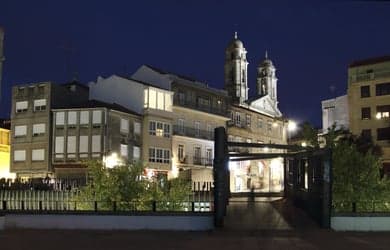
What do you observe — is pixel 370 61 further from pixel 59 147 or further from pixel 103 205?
pixel 103 205

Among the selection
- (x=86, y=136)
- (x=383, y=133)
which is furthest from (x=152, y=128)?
(x=383, y=133)

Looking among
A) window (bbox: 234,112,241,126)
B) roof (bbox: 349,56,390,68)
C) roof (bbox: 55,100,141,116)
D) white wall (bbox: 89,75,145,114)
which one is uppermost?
roof (bbox: 349,56,390,68)

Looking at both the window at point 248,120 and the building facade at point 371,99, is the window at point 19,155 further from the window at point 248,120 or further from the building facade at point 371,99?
the building facade at point 371,99

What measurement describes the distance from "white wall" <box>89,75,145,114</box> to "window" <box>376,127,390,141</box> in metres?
26.6

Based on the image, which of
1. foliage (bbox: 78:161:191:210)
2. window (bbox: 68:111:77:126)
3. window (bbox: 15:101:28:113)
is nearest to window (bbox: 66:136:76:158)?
window (bbox: 68:111:77:126)

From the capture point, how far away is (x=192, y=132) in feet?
223

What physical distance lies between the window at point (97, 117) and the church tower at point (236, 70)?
41.1 m

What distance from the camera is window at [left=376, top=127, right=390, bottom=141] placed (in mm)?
64375

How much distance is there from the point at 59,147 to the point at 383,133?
35.1 meters

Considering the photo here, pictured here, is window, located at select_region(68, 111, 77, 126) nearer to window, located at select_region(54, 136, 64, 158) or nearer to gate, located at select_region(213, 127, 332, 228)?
window, located at select_region(54, 136, 64, 158)

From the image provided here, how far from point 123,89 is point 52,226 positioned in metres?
41.9

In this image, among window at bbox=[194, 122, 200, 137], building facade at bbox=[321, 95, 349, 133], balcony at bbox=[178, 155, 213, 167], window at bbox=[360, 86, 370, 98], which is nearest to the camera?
balcony at bbox=[178, 155, 213, 167]

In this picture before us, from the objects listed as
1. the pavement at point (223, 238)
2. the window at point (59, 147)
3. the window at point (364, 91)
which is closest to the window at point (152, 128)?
the window at point (59, 147)

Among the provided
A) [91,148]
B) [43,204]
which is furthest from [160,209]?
[91,148]
